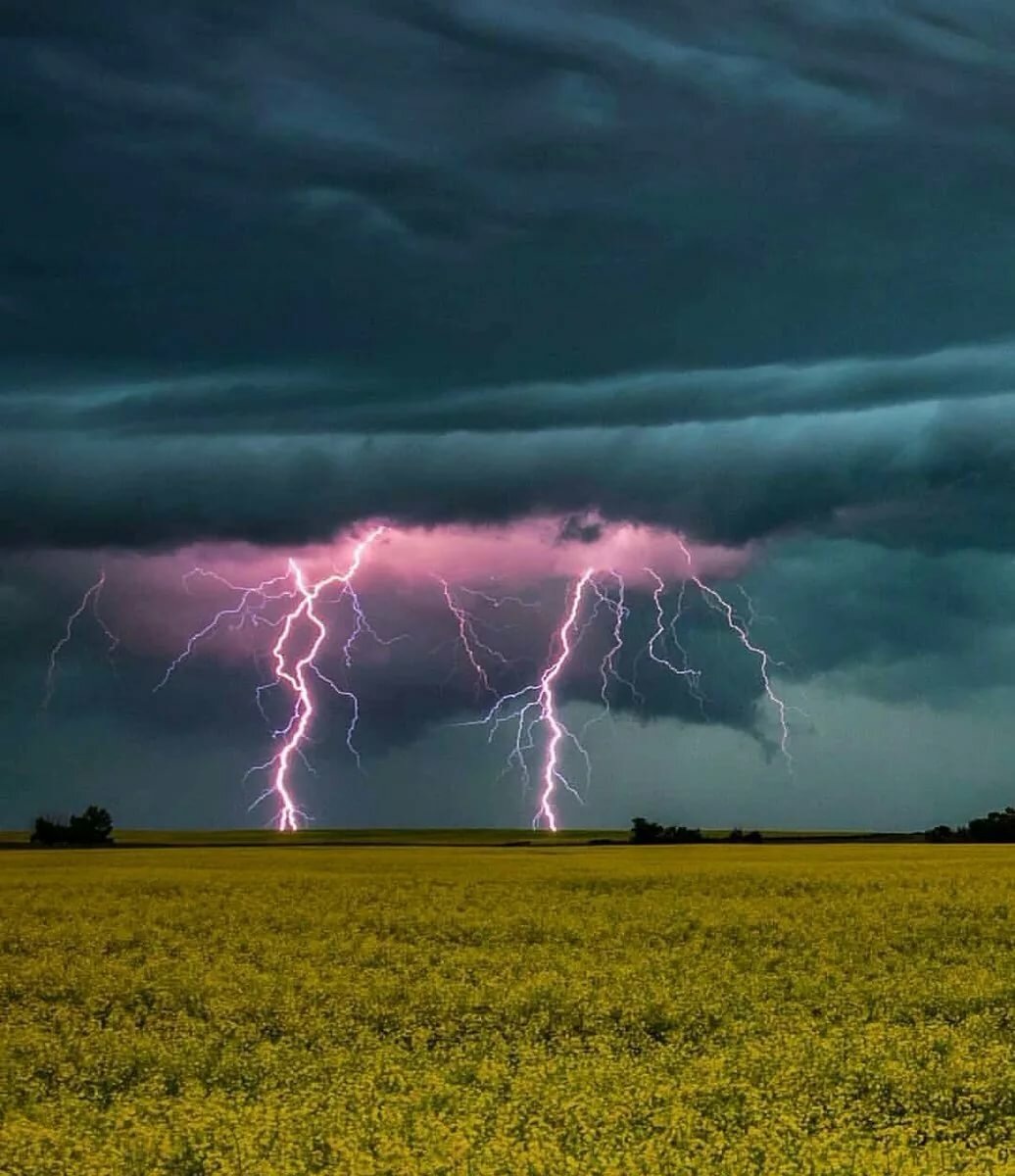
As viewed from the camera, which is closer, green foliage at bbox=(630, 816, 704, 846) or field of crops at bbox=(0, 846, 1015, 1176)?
field of crops at bbox=(0, 846, 1015, 1176)

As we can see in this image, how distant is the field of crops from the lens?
13883mm

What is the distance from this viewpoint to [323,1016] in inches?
842

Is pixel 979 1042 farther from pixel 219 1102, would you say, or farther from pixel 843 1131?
pixel 219 1102

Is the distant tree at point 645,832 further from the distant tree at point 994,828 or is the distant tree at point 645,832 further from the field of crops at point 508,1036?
the field of crops at point 508,1036

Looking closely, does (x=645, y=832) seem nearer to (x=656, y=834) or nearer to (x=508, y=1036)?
(x=656, y=834)

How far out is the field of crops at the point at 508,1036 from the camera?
13.9 meters

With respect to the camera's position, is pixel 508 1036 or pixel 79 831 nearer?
pixel 508 1036

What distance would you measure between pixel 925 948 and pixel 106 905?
2215 cm

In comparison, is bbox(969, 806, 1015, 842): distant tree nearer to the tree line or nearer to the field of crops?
the tree line

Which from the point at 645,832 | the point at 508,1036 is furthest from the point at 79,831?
the point at 508,1036

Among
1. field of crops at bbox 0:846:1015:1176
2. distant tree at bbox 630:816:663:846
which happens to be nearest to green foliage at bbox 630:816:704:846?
distant tree at bbox 630:816:663:846

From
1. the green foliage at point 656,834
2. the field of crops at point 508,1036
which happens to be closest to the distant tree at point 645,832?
the green foliage at point 656,834

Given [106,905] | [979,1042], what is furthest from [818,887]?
[979,1042]

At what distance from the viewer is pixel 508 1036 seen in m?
20.1
